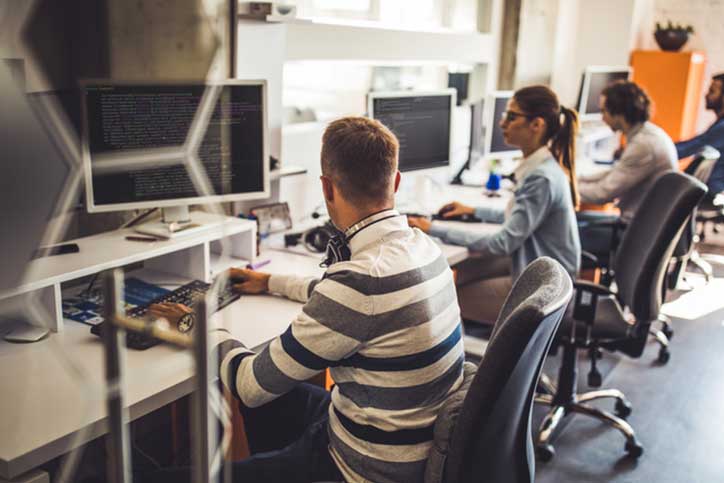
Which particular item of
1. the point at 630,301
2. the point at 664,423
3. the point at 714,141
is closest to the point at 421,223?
the point at 630,301

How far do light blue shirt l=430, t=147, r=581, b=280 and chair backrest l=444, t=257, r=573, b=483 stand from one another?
927 millimetres

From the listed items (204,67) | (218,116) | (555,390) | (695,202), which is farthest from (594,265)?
(204,67)

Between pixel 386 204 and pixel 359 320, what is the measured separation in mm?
233

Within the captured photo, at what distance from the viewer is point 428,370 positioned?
122 centimetres

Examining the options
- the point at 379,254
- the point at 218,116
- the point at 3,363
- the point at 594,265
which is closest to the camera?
the point at 3,363

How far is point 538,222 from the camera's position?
7.41ft

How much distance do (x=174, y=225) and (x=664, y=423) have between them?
1847 mm

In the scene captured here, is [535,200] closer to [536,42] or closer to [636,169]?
[636,169]

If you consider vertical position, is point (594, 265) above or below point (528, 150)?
below

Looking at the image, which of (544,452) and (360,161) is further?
(544,452)

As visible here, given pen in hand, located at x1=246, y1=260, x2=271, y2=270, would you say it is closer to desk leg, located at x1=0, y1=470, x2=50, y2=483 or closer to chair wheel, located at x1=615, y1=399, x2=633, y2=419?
desk leg, located at x1=0, y1=470, x2=50, y2=483

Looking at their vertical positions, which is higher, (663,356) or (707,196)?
(707,196)

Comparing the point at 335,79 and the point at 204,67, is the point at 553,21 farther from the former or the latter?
the point at 204,67

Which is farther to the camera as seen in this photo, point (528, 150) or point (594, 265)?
point (594, 265)
